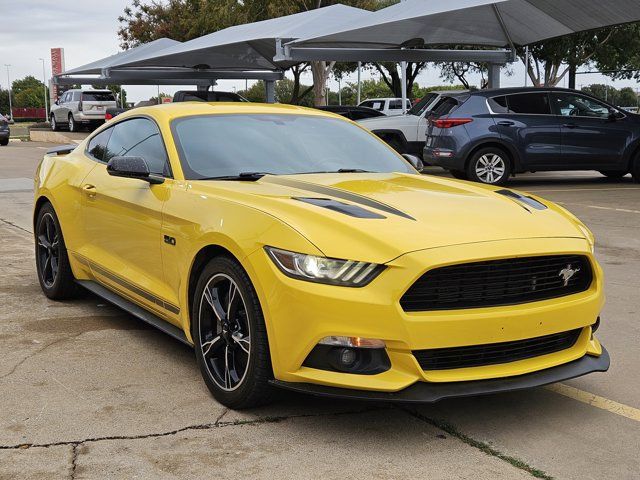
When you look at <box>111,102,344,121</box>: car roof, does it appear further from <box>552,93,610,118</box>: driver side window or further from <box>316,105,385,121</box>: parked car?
<box>316,105,385,121</box>: parked car

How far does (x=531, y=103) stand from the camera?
14.9m

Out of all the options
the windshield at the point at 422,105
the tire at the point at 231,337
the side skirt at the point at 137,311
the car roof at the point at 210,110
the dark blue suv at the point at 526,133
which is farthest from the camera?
the windshield at the point at 422,105

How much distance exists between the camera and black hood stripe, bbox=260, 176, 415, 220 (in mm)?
3984

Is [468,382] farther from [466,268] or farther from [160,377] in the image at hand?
[160,377]

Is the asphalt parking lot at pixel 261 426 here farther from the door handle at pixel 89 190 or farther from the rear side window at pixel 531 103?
the rear side window at pixel 531 103

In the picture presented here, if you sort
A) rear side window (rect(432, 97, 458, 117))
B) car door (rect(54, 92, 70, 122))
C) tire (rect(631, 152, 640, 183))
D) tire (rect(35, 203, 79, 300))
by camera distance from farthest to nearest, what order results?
car door (rect(54, 92, 70, 122)), tire (rect(631, 152, 640, 183)), rear side window (rect(432, 97, 458, 117)), tire (rect(35, 203, 79, 300))

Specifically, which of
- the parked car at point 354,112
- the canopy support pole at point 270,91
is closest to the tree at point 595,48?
the canopy support pole at point 270,91

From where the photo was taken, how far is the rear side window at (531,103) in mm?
14859

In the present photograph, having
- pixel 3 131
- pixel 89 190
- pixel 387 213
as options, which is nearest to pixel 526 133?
pixel 89 190

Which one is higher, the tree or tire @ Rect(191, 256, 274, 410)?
the tree

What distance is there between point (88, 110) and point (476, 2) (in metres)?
23.2

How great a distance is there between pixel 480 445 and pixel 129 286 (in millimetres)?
2440

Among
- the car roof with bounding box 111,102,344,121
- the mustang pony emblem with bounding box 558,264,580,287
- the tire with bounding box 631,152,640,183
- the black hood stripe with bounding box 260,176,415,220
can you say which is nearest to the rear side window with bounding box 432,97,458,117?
the tire with bounding box 631,152,640,183

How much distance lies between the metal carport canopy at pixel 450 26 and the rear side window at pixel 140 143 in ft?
40.8
